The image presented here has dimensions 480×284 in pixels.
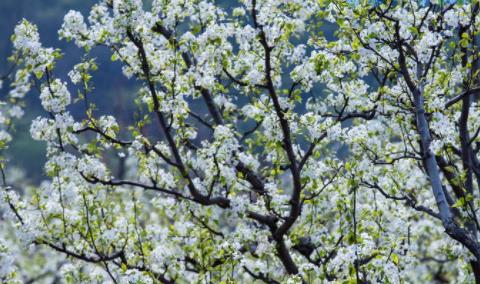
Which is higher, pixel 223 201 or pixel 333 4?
pixel 333 4

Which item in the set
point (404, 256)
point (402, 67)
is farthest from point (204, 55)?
point (404, 256)

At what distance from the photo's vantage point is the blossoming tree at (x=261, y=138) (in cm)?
882

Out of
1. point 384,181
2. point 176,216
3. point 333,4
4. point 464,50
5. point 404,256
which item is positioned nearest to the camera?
point 333,4

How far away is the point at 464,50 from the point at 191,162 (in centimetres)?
470

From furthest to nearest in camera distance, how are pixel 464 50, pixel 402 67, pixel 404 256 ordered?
pixel 404 256 → pixel 464 50 → pixel 402 67

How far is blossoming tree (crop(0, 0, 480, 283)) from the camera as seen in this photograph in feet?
28.9

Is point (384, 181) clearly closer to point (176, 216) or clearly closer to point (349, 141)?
point (349, 141)

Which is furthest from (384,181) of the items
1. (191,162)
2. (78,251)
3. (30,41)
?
(30,41)

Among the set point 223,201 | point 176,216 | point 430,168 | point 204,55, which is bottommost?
point 430,168

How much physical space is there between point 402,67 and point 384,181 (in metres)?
3.53

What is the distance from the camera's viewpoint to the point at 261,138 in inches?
467

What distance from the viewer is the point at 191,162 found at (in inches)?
440

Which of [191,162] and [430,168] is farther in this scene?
[191,162]

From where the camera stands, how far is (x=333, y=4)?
909 cm
